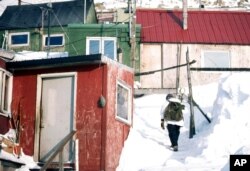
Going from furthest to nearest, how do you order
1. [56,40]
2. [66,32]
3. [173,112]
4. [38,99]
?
[56,40], [66,32], [173,112], [38,99]

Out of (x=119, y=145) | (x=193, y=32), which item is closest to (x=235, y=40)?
(x=193, y=32)

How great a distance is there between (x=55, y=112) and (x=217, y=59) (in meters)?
14.5

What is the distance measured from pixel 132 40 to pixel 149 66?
1.66 metres

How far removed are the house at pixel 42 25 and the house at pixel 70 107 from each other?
1251cm

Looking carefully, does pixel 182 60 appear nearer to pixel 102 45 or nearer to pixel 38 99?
pixel 102 45

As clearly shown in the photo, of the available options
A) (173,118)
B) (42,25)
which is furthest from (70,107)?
(42,25)

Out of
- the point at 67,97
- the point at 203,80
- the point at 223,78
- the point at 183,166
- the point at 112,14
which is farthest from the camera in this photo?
the point at 112,14

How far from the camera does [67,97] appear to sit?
14336mm

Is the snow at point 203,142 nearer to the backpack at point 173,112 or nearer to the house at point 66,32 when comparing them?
the backpack at point 173,112

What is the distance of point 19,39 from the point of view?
29.3 metres

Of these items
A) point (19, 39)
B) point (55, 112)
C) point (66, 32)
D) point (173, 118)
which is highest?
point (66, 32)

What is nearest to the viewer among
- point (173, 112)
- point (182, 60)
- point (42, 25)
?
point (173, 112)

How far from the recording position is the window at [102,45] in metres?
Result: 26.6

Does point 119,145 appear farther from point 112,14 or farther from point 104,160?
point 112,14
